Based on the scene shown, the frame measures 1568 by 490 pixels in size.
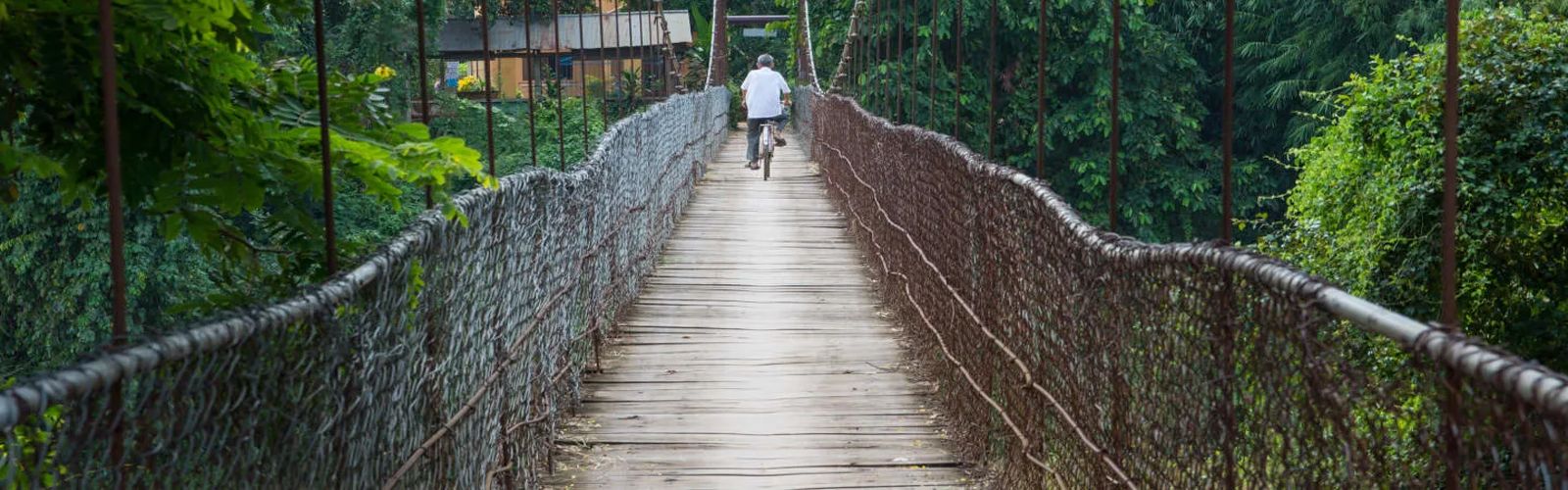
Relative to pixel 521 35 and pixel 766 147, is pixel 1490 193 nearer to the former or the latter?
pixel 766 147

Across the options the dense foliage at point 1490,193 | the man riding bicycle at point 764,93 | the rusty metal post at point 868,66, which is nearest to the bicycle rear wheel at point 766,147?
the man riding bicycle at point 764,93

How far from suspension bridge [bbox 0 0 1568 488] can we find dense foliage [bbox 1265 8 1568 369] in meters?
3.35

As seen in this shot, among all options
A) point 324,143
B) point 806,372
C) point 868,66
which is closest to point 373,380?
point 324,143

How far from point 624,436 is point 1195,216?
24.5m

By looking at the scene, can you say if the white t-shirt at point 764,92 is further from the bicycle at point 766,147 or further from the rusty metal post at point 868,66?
the rusty metal post at point 868,66

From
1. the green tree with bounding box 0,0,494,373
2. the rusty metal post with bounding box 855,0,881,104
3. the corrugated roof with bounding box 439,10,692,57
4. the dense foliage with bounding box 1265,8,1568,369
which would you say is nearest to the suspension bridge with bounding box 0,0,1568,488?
the green tree with bounding box 0,0,494,373

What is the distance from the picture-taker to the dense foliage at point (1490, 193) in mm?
9758

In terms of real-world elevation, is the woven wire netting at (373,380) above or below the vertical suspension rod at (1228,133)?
below

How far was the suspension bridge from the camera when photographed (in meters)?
1.92

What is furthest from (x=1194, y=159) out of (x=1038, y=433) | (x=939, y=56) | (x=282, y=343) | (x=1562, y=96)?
(x=282, y=343)

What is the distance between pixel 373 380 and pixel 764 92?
41.4 ft

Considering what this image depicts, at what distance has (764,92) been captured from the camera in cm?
1545

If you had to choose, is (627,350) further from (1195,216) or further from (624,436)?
(1195,216)

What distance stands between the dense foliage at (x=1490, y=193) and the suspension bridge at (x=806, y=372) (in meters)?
3.35
